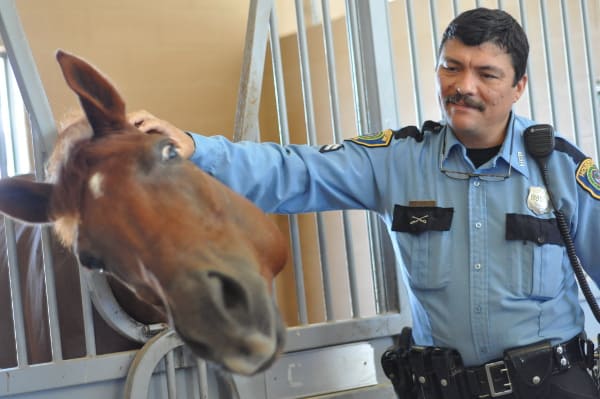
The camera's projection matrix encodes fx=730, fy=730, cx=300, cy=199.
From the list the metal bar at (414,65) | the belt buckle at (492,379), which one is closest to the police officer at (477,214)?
the belt buckle at (492,379)

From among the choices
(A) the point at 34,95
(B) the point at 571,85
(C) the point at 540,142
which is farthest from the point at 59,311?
(B) the point at 571,85

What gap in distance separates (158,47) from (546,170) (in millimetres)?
2275

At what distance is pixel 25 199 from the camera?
995 mm

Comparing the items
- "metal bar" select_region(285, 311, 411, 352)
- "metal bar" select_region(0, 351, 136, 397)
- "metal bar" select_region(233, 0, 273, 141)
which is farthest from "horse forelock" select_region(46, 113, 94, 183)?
"metal bar" select_region(285, 311, 411, 352)

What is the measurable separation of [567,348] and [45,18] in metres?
2.57

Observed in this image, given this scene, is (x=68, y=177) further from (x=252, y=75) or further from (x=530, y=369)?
(x=530, y=369)

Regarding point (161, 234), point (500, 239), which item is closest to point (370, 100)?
point (500, 239)

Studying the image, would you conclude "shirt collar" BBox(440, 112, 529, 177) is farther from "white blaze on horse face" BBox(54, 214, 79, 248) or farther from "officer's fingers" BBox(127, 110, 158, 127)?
"white blaze on horse face" BBox(54, 214, 79, 248)

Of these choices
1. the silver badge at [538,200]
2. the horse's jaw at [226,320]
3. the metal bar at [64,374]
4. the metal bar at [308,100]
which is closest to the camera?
the horse's jaw at [226,320]

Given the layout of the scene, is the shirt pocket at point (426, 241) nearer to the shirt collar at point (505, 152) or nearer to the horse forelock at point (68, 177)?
the shirt collar at point (505, 152)

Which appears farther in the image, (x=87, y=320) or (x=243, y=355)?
(x=87, y=320)

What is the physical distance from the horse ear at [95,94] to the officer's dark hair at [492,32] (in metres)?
0.74

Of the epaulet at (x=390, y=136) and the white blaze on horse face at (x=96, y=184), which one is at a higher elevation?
the epaulet at (x=390, y=136)

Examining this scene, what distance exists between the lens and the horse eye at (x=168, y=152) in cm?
89
